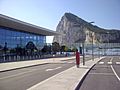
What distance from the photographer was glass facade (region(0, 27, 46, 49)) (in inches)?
2419

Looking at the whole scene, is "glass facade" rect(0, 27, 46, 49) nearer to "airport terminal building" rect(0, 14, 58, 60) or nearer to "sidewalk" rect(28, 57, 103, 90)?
"airport terminal building" rect(0, 14, 58, 60)

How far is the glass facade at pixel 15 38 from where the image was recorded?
61.4 meters

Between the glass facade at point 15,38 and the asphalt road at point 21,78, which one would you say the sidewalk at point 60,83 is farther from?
the glass facade at point 15,38

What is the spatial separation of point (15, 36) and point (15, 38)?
0.54 meters

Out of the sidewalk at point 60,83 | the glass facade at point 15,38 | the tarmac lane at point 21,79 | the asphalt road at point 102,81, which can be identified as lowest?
the asphalt road at point 102,81

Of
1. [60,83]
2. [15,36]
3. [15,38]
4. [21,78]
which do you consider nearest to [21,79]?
[21,78]

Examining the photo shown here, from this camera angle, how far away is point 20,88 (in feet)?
44.6

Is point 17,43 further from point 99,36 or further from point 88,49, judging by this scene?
point 99,36

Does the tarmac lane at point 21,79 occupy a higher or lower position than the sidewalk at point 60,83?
lower

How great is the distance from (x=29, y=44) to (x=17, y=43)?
27.9 feet

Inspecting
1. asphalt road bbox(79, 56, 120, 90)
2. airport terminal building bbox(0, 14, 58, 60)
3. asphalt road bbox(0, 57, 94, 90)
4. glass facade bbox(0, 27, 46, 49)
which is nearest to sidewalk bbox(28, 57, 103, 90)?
asphalt road bbox(79, 56, 120, 90)

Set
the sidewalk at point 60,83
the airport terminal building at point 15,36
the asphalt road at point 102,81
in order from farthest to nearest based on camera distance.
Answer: the airport terminal building at point 15,36
the asphalt road at point 102,81
the sidewalk at point 60,83

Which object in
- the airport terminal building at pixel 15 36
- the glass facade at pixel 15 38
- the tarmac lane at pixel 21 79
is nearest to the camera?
the tarmac lane at pixel 21 79

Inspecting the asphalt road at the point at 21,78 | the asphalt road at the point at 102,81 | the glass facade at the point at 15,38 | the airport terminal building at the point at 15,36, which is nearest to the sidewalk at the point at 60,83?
the asphalt road at the point at 102,81
